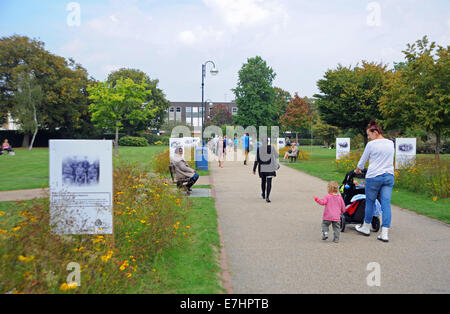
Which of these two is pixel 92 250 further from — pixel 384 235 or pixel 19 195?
pixel 19 195

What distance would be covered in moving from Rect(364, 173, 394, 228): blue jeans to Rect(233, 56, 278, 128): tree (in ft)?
191

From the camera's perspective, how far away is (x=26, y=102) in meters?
42.9

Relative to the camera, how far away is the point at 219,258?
5.43m

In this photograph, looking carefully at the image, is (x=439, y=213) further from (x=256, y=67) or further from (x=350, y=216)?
(x=256, y=67)

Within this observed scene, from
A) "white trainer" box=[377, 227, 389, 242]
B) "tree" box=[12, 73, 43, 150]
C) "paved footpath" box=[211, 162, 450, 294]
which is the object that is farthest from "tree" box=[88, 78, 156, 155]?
"white trainer" box=[377, 227, 389, 242]

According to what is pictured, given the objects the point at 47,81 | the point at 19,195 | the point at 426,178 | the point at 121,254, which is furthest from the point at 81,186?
the point at 47,81

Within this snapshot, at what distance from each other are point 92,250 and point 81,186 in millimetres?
815

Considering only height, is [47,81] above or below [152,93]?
below

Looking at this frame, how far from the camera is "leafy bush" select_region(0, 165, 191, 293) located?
3.69 metres

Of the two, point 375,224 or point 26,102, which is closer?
point 375,224

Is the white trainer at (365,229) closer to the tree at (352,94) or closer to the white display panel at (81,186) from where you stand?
the white display panel at (81,186)

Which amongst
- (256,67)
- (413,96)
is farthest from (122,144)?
(413,96)

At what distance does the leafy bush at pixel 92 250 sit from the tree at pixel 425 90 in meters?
14.2

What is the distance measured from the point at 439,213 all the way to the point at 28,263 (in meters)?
8.42
